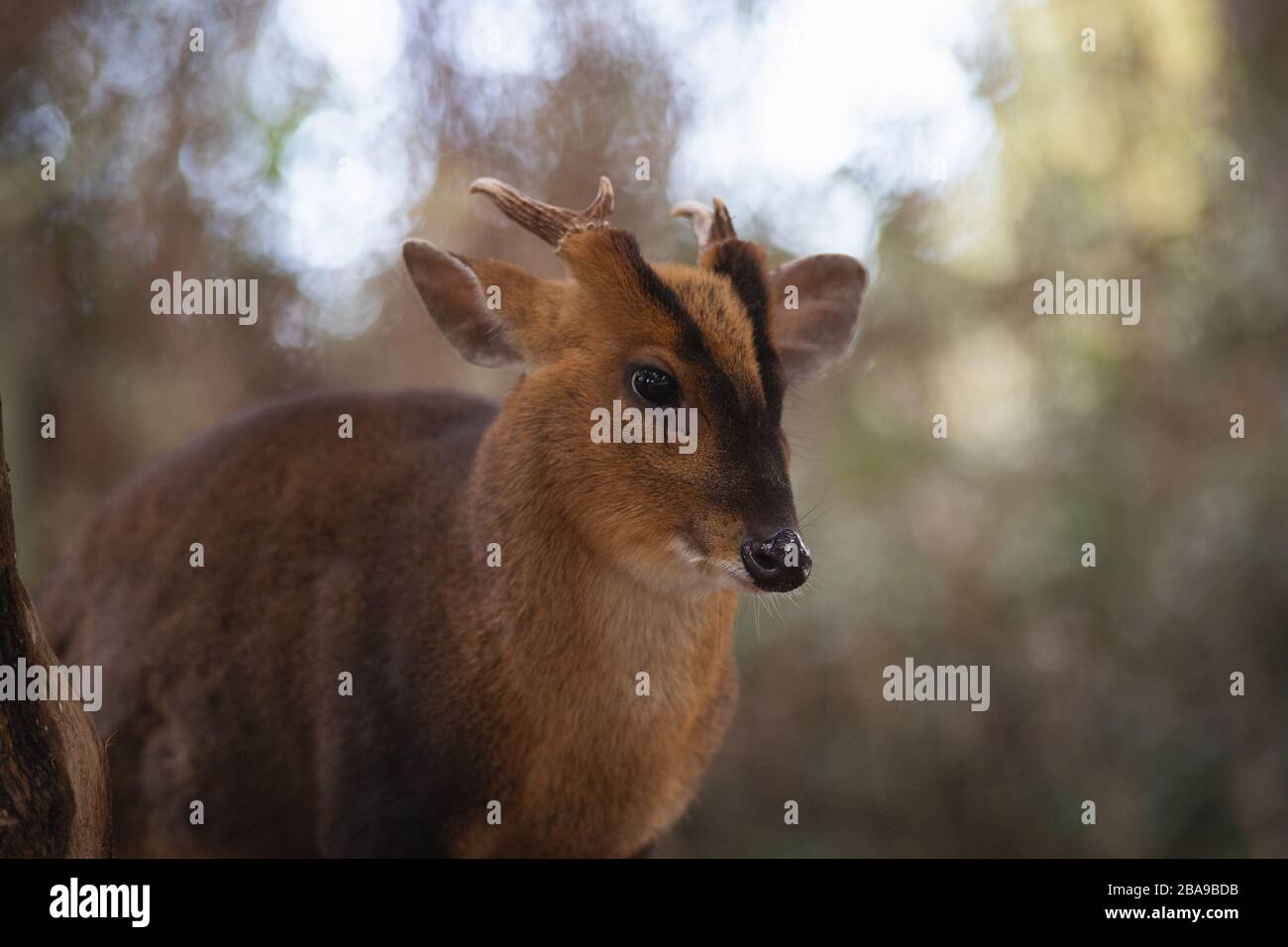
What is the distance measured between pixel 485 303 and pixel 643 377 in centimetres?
73

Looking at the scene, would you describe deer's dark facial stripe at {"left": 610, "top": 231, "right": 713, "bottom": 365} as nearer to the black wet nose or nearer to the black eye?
the black eye

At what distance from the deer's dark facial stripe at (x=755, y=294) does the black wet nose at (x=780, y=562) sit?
22.8 inches

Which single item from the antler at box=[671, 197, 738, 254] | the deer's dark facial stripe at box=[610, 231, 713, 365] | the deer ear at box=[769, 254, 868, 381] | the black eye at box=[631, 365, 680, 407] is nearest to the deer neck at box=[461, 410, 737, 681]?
the black eye at box=[631, 365, 680, 407]

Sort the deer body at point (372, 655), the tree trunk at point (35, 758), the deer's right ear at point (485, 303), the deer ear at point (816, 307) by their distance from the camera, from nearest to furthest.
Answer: the tree trunk at point (35, 758)
the deer body at point (372, 655)
the deer's right ear at point (485, 303)
the deer ear at point (816, 307)

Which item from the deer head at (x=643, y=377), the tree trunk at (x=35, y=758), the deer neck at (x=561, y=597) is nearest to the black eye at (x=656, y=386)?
the deer head at (x=643, y=377)

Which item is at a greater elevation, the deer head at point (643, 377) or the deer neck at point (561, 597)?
the deer head at point (643, 377)

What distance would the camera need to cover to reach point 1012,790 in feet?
33.7

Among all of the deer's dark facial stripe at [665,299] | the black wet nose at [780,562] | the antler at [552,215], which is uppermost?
the antler at [552,215]

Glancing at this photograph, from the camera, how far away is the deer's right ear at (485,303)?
4441 mm

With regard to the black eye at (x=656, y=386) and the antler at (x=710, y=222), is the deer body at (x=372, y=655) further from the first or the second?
the antler at (x=710, y=222)

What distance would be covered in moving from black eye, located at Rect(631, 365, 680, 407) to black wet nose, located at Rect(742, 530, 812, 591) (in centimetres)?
61

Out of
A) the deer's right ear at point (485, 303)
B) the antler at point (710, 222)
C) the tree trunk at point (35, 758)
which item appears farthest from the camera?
the antler at point (710, 222)

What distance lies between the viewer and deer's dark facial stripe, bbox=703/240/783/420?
422cm
